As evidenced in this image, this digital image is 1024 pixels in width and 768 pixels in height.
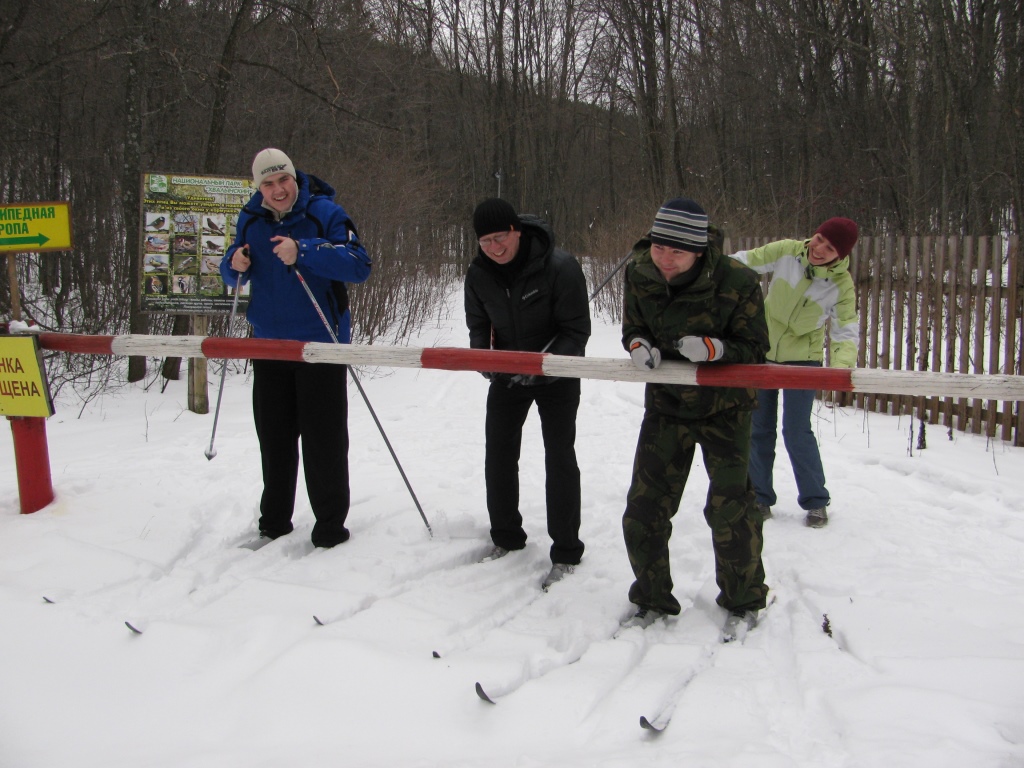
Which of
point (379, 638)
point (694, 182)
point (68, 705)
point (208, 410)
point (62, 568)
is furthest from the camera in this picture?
point (694, 182)

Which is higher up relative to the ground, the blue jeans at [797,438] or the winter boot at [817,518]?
the blue jeans at [797,438]

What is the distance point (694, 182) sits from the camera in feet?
71.7

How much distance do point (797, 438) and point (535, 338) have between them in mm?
1792

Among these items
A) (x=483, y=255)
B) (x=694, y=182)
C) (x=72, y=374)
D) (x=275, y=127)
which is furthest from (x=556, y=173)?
(x=483, y=255)

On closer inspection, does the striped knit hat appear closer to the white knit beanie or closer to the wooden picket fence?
the white knit beanie

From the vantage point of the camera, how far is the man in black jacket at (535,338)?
12.0 feet

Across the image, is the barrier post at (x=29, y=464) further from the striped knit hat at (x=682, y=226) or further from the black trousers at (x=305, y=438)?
the striped knit hat at (x=682, y=226)

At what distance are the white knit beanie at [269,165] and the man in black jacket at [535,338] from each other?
1002 millimetres

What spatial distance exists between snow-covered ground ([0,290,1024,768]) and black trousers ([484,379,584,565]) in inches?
9.4

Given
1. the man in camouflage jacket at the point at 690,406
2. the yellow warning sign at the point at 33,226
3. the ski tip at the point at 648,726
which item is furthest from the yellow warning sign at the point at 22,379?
the ski tip at the point at 648,726

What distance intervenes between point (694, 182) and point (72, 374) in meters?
17.5

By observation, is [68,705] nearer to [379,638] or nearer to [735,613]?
[379,638]

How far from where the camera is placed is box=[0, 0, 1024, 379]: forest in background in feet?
28.7

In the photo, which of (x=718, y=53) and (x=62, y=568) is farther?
(x=718, y=53)
